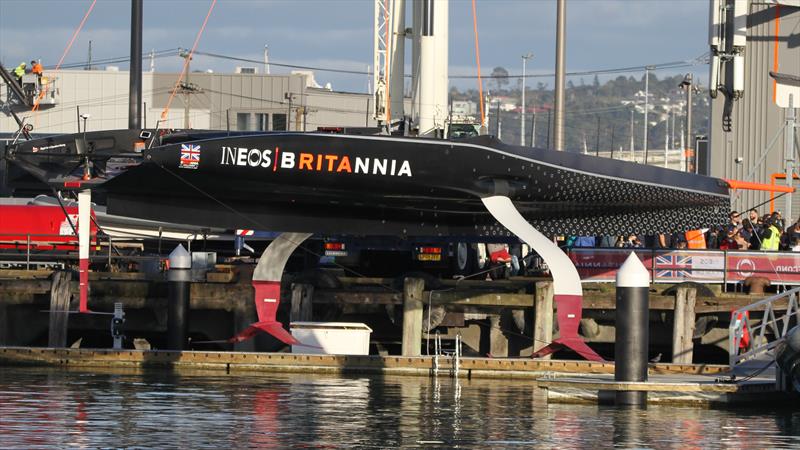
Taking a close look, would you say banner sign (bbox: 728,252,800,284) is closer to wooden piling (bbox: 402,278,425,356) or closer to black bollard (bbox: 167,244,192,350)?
wooden piling (bbox: 402,278,425,356)

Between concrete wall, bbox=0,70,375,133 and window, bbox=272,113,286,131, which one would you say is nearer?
window, bbox=272,113,286,131

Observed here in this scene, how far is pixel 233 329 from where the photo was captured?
23234 mm

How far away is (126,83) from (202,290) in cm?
4828

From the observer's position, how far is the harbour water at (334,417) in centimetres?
1509

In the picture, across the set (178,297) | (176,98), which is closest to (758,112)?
(178,297)

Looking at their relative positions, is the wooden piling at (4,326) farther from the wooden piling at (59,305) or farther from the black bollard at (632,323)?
the black bollard at (632,323)

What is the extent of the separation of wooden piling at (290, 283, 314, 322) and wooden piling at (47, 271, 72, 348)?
3.52 m

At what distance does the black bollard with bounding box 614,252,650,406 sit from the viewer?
57.4ft

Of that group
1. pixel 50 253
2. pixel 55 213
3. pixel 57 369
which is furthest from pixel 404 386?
pixel 55 213

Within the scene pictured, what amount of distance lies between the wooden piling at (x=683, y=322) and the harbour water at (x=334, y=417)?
247cm

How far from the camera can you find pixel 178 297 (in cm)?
2164

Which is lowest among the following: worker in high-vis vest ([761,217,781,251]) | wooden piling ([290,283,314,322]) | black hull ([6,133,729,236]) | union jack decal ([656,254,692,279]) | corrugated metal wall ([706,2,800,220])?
wooden piling ([290,283,314,322])

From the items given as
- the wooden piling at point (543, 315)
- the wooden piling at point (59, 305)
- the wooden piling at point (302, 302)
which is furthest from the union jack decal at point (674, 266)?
the wooden piling at point (59, 305)

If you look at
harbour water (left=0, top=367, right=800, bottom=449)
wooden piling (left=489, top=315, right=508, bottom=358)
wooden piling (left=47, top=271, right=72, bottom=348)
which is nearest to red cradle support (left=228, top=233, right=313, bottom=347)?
harbour water (left=0, top=367, right=800, bottom=449)
